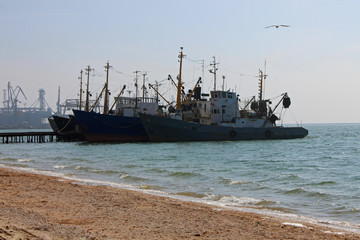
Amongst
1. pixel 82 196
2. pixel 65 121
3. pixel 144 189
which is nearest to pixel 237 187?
pixel 144 189

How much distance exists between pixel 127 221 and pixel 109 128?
4348cm

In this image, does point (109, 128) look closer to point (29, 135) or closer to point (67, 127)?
point (67, 127)

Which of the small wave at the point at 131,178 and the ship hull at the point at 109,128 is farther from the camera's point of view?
the ship hull at the point at 109,128

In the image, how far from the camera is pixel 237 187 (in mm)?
18547

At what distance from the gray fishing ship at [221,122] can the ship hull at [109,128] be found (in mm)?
2067

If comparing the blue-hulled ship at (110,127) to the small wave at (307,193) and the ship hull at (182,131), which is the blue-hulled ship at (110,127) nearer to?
the ship hull at (182,131)

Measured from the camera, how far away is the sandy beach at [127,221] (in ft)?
27.5

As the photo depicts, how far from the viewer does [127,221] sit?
9.84 m

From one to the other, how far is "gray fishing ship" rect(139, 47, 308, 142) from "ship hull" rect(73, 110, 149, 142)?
6.78 feet

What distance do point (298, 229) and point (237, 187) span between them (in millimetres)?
8542

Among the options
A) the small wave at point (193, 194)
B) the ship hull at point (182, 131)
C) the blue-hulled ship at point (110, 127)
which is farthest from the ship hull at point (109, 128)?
the small wave at point (193, 194)

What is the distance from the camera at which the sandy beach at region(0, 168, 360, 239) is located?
8367 mm

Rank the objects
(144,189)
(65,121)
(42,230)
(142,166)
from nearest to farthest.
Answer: (42,230) < (144,189) < (142,166) < (65,121)

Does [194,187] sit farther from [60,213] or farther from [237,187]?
[60,213]
